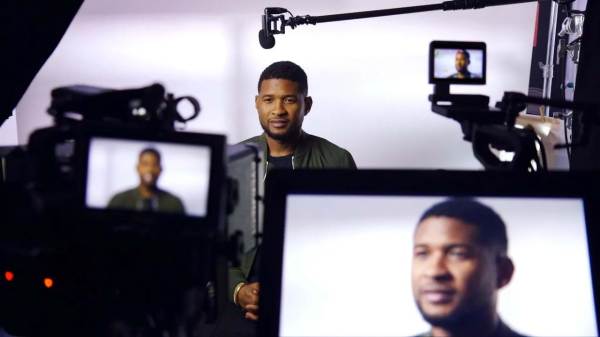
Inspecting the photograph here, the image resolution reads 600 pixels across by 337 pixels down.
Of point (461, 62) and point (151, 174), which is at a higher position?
point (461, 62)

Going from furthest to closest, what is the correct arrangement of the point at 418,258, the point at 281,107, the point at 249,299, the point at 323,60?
the point at 323,60 < the point at 281,107 < the point at 249,299 < the point at 418,258

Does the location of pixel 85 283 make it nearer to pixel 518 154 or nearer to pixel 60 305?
pixel 60 305

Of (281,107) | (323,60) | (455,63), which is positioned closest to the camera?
(455,63)

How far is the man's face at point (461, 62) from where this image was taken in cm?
100

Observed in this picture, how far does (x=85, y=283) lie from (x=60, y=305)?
0.22 ft

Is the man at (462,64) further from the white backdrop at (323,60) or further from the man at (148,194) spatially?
the white backdrop at (323,60)

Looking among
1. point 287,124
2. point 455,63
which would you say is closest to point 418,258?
point 455,63

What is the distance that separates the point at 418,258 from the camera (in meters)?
0.64

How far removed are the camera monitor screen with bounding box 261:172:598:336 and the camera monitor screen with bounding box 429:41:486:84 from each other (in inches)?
16.0

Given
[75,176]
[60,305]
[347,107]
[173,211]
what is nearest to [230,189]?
[173,211]

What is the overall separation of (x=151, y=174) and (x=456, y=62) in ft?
1.97

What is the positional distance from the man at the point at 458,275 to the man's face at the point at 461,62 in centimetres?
43

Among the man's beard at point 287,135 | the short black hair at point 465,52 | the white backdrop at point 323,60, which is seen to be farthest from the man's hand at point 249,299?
the white backdrop at point 323,60

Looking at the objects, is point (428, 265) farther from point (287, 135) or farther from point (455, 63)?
point (287, 135)
